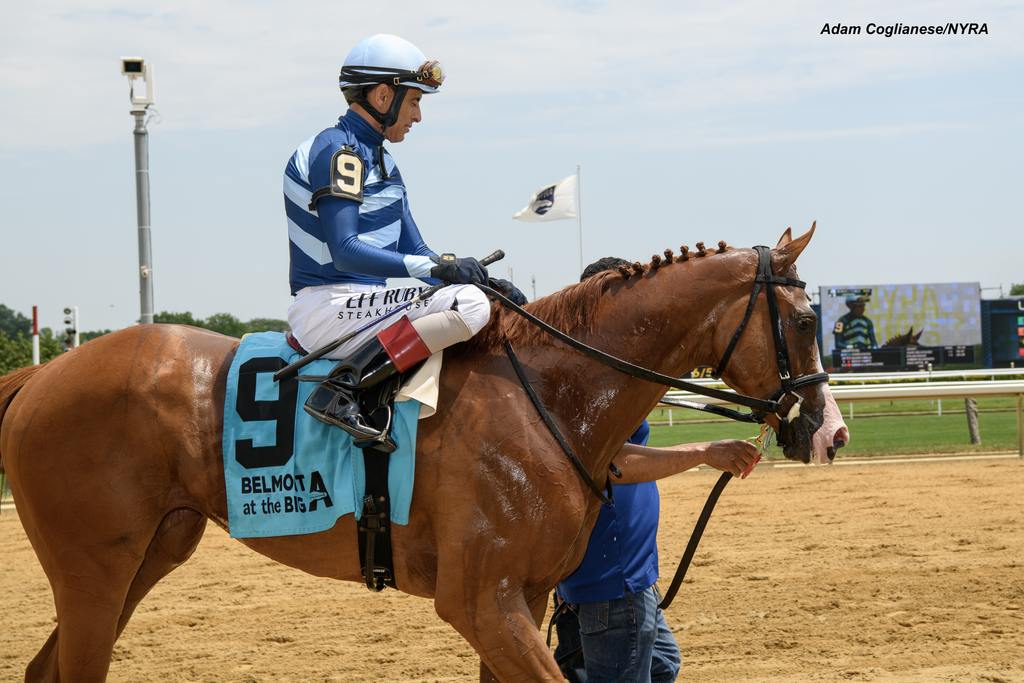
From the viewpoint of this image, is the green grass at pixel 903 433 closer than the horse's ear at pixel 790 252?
No

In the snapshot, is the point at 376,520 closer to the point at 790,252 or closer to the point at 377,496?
the point at 377,496

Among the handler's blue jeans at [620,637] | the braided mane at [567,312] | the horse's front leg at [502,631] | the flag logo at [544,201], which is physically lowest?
the handler's blue jeans at [620,637]

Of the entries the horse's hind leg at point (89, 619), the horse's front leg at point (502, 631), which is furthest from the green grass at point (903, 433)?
the horse's hind leg at point (89, 619)

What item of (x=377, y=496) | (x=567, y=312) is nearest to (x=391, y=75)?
(x=567, y=312)

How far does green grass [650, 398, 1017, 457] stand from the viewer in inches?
514

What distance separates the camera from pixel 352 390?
355 cm

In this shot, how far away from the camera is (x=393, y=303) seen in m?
3.71

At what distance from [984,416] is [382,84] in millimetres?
18770

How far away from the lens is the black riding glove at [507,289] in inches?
152

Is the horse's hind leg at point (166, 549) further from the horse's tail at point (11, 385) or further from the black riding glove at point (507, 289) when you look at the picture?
the black riding glove at point (507, 289)

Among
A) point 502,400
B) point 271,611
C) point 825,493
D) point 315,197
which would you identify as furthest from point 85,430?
point 825,493

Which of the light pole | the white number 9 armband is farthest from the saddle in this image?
the light pole

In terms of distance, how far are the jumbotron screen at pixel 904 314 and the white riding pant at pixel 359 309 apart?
31235 millimetres

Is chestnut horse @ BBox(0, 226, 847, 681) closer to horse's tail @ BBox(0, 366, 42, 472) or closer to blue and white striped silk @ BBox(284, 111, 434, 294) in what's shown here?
horse's tail @ BBox(0, 366, 42, 472)
